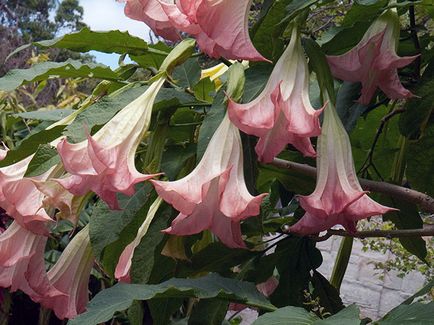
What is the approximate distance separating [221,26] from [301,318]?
26 centimetres

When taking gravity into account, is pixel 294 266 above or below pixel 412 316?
below

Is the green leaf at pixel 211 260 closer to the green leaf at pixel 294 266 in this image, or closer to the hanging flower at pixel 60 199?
the green leaf at pixel 294 266

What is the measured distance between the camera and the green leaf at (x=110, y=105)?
23.4 inches

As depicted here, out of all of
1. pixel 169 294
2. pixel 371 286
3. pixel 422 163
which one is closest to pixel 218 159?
pixel 169 294

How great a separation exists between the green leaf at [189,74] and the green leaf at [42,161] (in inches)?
8.8

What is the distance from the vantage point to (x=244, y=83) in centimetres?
62

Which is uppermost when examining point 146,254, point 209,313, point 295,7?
point 295,7

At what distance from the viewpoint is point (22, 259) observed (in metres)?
0.62

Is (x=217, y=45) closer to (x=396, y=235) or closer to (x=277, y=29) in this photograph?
(x=277, y=29)

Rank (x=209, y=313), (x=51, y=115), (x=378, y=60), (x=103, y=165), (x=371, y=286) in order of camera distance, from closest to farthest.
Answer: (x=103, y=165) → (x=378, y=60) → (x=209, y=313) → (x=51, y=115) → (x=371, y=286)

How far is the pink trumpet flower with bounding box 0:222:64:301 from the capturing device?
2.03 feet

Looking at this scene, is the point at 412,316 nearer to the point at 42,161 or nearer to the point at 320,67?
the point at 320,67

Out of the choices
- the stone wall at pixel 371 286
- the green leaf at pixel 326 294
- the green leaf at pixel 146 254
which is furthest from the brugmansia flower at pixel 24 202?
the stone wall at pixel 371 286

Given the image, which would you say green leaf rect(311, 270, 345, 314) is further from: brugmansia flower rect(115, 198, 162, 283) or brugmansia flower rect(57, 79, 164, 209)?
brugmansia flower rect(57, 79, 164, 209)
